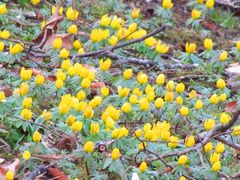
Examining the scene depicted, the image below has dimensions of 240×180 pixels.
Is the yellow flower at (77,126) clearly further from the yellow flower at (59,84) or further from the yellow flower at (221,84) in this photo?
the yellow flower at (221,84)

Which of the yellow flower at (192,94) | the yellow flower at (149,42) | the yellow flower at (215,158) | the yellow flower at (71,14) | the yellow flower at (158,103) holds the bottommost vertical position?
the yellow flower at (192,94)

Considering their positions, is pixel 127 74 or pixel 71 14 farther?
pixel 71 14

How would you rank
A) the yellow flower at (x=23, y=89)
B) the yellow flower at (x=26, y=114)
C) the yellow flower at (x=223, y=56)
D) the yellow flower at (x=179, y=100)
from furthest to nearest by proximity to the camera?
the yellow flower at (x=223, y=56) → the yellow flower at (x=179, y=100) → the yellow flower at (x=23, y=89) → the yellow flower at (x=26, y=114)

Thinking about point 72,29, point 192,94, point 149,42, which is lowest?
point 192,94

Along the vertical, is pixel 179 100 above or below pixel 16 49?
below

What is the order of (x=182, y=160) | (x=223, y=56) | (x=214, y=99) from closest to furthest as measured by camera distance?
(x=182, y=160) → (x=214, y=99) → (x=223, y=56)

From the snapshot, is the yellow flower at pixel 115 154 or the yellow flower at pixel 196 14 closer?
the yellow flower at pixel 115 154

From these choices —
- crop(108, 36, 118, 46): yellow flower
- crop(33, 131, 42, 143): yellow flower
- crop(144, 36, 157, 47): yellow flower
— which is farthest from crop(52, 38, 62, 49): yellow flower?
crop(33, 131, 42, 143): yellow flower

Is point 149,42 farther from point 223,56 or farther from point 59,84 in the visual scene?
point 59,84

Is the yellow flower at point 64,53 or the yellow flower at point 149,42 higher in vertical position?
the yellow flower at point 64,53

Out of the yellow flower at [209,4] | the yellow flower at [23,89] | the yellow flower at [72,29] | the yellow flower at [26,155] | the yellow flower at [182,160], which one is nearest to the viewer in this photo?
the yellow flower at [26,155]

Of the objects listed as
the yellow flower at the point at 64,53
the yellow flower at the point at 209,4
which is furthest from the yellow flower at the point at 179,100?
the yellow flower at the point at 209,4

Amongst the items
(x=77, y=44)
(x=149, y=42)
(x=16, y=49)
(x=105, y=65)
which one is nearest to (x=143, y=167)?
(x=105, y=65)
